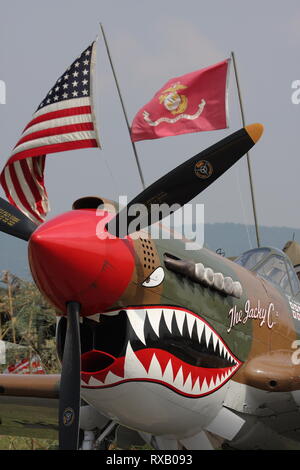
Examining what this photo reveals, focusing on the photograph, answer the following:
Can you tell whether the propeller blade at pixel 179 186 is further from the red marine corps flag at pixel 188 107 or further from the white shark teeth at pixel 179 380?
the red marine corps flag at pixel 188 107

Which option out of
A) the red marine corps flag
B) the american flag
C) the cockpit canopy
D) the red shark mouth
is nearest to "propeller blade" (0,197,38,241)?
the red shark mouth

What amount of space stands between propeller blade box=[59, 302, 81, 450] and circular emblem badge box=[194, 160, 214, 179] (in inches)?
54.3

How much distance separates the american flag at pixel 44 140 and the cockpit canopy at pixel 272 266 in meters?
4.65

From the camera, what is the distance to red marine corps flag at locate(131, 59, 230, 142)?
51.9ft

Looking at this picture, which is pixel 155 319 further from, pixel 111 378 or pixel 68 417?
pixel 68 417

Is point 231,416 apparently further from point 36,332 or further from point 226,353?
point 36,332

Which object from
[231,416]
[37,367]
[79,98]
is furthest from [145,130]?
[231,416]

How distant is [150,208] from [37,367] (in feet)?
31.9

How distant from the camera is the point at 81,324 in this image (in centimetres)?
529

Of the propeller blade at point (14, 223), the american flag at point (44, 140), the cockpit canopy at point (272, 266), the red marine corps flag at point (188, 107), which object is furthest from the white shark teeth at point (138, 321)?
the red marine corps flag at point (188, 107)

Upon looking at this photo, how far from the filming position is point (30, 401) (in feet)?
24.2

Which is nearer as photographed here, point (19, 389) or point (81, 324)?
point (81, 324)

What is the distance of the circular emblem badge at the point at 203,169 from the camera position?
16.5 feet

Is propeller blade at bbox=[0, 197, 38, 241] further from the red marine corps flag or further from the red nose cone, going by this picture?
the red marine corps flag
